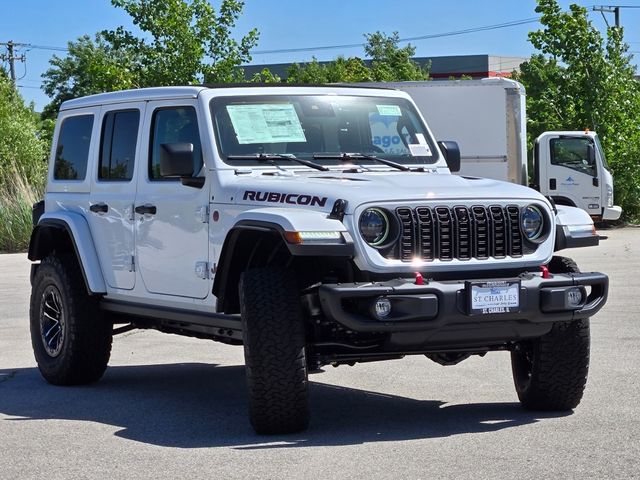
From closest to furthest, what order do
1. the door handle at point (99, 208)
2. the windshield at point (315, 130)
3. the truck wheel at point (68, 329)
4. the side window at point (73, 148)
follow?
the windshield at point (315, 130), the door handle at point (99, 208), the truck wheel at point (68, 329), the side window at point (73, 148)

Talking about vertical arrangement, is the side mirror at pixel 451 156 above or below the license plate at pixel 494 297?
above

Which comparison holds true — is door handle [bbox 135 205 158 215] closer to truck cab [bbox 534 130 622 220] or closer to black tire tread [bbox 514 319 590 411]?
black tire tread [bbox 514 319 590 411]

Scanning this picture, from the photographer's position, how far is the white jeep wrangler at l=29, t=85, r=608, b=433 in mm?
6996

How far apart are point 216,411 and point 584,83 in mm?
27774

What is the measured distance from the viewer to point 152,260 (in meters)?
8.66

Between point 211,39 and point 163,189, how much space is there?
25.1m

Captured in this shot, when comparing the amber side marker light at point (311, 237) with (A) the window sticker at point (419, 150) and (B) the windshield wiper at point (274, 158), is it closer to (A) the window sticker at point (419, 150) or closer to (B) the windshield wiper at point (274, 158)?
(B) the windshield wiper at point (274, 158)

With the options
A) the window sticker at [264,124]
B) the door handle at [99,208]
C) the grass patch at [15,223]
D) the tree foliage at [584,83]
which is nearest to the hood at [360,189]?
the window sticker at [264,124]

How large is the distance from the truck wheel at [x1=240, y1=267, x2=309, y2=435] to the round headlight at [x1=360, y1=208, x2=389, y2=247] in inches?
18.3

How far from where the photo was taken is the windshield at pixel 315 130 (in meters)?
8.35

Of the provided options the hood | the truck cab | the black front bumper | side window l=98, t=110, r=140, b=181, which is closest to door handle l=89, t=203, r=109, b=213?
side window l=98, t=110, r=140, b=181

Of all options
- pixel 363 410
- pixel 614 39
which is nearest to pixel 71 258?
pixel 363 410

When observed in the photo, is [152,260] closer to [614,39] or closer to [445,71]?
[614,39]

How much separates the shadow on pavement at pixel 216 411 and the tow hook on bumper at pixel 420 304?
0.65 metres
